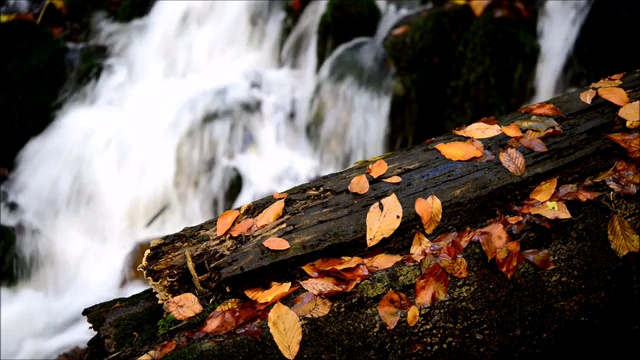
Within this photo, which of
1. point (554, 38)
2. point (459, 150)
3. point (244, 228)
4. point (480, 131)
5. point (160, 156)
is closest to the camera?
point (244, 228)

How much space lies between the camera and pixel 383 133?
526cm

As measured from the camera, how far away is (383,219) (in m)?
2.06

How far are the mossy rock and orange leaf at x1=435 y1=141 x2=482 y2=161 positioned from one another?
4.17 m

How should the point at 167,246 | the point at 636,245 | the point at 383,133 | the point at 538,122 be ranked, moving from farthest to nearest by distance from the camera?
the point at 383,133, the point at 538,122, the point at 167,246, the point at 636,245

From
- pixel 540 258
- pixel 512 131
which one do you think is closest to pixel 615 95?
pixel 512 131

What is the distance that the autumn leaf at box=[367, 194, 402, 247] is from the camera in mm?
2014

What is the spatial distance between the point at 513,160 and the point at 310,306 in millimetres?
1287

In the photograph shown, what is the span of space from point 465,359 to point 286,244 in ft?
3.04

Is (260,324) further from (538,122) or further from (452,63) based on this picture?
(452,63)

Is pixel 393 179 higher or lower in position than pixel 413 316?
higher

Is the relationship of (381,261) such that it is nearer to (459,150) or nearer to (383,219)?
(383,219)

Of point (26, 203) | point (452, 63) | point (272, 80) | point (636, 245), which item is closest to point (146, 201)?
point (26, 203)

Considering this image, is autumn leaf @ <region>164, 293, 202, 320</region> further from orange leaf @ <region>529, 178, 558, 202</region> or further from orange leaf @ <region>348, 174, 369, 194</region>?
orange leaf @ <region>529, 178, 558, 202</region>

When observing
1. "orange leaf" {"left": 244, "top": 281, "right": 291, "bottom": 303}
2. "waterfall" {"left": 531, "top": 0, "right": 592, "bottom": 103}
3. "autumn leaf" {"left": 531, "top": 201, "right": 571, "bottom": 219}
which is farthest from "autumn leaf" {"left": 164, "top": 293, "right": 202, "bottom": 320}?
"waterfall" {"left": 531, "top": 0, "right": 592, "bottom": 103}
